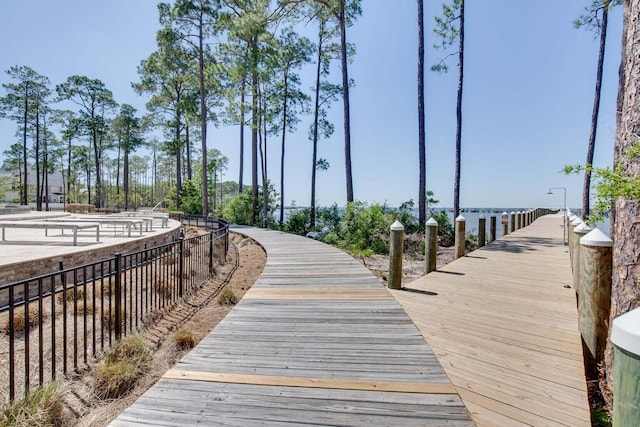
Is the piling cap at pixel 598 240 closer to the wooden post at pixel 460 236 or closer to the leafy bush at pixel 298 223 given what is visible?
the wooden post at pixel 460 236

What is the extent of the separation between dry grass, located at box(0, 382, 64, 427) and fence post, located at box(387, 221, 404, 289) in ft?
14.1

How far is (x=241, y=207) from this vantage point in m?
22.2

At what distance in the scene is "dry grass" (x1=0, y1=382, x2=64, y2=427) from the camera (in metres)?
2.56

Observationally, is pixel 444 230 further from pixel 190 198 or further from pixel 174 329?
pixel 190 198

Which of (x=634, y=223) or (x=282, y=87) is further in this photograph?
(x=282, y=87)

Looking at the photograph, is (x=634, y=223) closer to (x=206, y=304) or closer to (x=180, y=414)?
(x=180, y=414)

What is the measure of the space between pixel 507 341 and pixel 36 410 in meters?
4.43

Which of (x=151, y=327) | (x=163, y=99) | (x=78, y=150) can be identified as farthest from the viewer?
(x=78, y=150)

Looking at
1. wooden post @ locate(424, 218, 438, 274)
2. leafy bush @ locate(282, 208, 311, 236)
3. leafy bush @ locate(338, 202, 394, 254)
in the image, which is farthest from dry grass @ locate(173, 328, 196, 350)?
leafy bush @ locate(282, 208, 311, 236)

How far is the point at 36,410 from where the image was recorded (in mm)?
2689

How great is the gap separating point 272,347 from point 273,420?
1.04 m

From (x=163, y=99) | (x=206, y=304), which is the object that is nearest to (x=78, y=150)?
(x=163, y=99)

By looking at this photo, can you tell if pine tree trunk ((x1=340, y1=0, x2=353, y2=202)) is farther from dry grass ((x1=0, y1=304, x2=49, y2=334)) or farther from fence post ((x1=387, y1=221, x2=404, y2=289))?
dry grass ((x1=0, y1=304, x2=49, y2=334))

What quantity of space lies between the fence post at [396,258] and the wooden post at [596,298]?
2372mm
